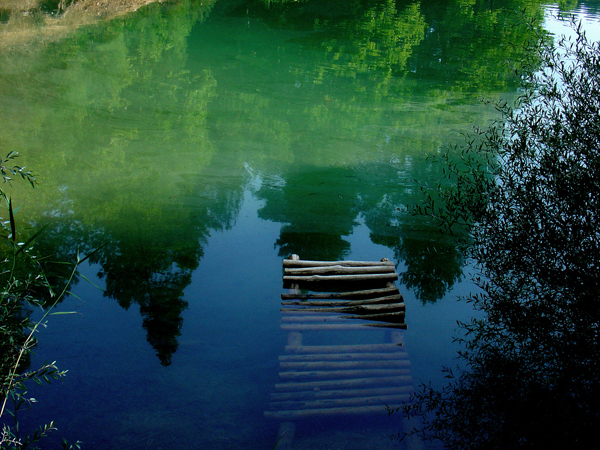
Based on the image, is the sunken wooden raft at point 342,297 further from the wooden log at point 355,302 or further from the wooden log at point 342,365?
the wooden log at point 342,365

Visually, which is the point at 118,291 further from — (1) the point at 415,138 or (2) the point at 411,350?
(1) the point at 415,138

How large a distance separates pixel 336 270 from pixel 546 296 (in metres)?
2.29

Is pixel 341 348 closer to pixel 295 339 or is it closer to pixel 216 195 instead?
pixel 295 339

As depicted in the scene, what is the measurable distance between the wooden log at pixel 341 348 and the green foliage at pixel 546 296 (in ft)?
1.58

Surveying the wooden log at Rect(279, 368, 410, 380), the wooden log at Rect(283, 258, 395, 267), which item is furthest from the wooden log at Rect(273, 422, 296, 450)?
the wooden log at Rect(283, 258, 395, 267)

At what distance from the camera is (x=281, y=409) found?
425 centimetres

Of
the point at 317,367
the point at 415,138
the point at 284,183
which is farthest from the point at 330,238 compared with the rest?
the point at 415,138

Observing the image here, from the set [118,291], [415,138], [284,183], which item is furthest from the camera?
[415,138]

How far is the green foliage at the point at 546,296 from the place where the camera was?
378cm

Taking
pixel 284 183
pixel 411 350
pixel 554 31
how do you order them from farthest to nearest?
pixel 554 31
pixel 284 183
pixel 411 350

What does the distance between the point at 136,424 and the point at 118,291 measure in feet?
6.27

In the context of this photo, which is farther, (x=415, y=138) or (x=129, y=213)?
(x=415, y=138)

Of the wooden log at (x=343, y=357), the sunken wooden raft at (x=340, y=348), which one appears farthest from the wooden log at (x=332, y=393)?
the wooden log at (x=343, y=357)

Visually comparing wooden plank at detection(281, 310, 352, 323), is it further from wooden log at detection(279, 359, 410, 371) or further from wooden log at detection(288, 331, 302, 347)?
wooden log at detection(279, 359, 410, 371)
